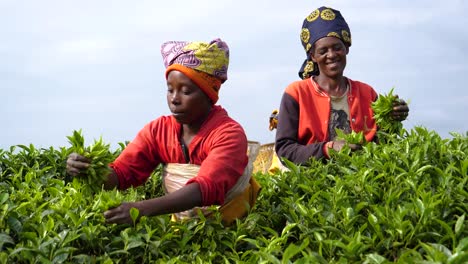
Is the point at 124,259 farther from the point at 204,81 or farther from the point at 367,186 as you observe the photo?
the point at 367,186

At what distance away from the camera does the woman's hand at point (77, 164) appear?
12.4 feet

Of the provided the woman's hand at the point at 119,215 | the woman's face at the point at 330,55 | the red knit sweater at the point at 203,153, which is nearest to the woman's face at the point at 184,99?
the red knit sweater at the point at 203,153

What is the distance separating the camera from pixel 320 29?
596 cm

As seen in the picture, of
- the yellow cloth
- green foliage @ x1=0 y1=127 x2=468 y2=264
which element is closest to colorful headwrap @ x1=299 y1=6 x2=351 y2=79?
green foliage @ x1=0 y1=127 x2=468 y2=264

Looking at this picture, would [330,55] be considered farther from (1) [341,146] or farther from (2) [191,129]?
(2) [191,129]

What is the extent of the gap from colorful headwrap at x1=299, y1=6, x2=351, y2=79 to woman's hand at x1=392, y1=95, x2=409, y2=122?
0.73 m

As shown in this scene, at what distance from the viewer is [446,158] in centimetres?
470

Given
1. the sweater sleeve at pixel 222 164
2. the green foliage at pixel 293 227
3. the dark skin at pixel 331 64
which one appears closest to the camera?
the green foliage at pixel 293 227

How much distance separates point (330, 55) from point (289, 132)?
73cm

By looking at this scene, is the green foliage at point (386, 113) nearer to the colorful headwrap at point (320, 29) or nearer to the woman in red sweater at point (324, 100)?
the woman in red sweater at point (324, 100)

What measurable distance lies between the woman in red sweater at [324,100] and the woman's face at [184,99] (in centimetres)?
184

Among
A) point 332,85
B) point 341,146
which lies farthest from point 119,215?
point 332,85

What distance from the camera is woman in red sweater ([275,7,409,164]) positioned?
5.91 metres

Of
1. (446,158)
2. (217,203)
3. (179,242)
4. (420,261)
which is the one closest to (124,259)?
(179,242)
